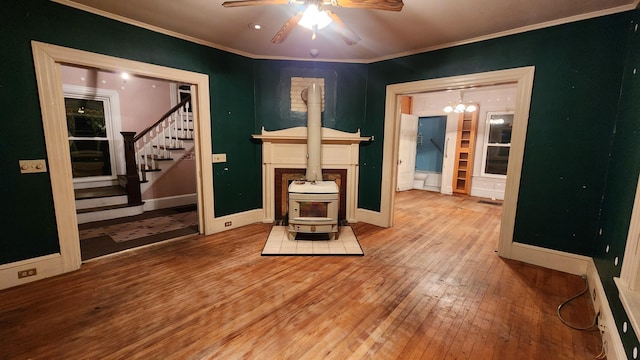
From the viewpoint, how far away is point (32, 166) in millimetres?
2344

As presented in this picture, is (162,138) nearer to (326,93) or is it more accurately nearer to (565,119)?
(326,93)

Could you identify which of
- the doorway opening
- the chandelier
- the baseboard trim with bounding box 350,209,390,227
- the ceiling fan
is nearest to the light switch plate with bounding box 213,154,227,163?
the doorway opening

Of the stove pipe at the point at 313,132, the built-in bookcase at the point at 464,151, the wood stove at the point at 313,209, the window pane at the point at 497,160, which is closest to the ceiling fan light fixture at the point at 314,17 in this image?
the stove pipe at the point at 313,132

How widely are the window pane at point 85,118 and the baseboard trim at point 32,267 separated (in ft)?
10.7

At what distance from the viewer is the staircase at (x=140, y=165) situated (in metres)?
4.26

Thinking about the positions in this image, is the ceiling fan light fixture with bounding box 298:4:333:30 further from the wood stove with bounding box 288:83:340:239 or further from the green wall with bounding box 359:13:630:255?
the green wall with bounding box 359:13:630:255

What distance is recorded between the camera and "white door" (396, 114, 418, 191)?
684 centimetres

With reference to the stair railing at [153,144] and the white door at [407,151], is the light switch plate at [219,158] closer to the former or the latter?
the stair railing at [153,144]

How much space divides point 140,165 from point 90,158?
36.3 inches

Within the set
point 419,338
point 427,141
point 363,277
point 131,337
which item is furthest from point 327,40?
point 427,141

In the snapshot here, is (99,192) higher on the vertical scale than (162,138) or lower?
lower

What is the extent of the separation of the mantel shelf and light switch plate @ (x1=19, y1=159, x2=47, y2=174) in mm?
2231

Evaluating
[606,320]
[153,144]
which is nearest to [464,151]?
[606,320]

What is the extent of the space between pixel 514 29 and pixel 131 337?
4.37 m
